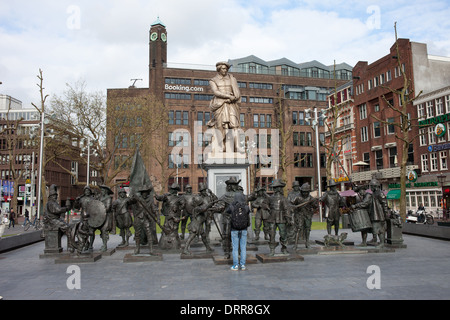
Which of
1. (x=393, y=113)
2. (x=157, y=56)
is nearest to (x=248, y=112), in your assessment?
(x=157, y=56)

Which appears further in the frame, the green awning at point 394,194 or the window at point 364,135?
the window at point 364,135

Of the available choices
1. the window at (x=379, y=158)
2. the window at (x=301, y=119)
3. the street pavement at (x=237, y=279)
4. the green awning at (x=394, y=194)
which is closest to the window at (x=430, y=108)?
the window at (x=379, y=158)

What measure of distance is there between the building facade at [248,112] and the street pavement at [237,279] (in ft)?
145

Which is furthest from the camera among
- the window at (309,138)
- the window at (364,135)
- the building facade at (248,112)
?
the window at (309,138)

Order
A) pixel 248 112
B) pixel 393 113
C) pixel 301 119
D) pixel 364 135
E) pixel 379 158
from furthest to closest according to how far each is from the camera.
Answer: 1. pixel 301 119
2. pixel 248 112
3. pixel 364 135
4. pixel 379 158
5. pixel 393 113

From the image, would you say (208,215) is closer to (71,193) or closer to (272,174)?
(272,174)

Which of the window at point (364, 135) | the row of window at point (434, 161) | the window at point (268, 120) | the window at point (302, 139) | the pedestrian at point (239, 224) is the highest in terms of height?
the window at point (268, 120)

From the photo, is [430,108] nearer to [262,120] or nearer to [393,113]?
[393,113]

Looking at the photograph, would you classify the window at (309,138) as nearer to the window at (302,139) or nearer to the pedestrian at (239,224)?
the window at (302,139)

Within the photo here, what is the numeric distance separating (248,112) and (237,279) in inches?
2159

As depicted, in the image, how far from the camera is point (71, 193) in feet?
257

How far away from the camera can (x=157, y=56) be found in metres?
61.0

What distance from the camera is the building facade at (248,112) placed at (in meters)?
56.9

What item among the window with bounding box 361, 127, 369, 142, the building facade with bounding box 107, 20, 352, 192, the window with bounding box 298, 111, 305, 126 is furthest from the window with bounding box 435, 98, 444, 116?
the window with bounding box 298, 111, 305, 126
